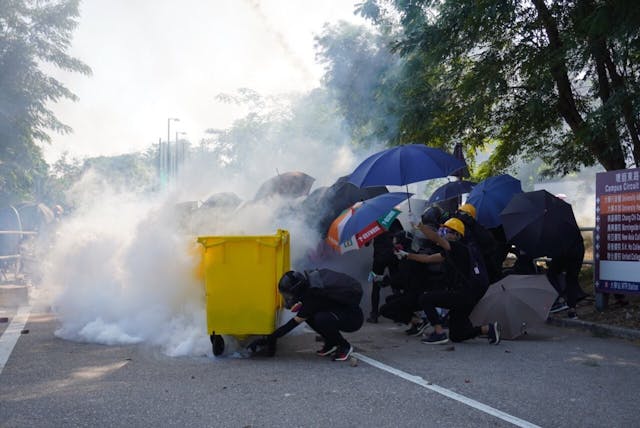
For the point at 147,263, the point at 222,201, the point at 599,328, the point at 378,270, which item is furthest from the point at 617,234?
the point at 147,263

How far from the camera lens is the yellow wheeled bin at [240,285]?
22.4 ft

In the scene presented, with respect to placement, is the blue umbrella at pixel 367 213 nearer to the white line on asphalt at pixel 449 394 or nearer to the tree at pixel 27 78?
the white line on asphalt at pixel 449 394

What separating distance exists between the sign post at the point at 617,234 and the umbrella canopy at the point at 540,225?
1.44ft

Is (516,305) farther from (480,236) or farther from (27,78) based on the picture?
(27,78)

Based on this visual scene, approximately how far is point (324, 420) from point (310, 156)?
21.2 metres

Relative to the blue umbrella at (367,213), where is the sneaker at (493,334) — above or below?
below

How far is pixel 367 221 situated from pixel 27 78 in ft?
80.9

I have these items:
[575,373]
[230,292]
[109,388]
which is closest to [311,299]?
[230,292]

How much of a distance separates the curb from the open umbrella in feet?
9.45

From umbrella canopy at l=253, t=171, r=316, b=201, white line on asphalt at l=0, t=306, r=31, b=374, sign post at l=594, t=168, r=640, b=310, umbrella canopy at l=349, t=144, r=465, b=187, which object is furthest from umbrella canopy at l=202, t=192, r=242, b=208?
sign post at l=594, t=168, r=640, b=310

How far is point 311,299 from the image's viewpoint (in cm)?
679

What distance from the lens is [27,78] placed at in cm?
2850

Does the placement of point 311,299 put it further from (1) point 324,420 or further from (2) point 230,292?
(1) point 324,420

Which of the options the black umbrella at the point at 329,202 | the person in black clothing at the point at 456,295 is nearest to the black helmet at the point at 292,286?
the person in black clothing at the point at 456,295
